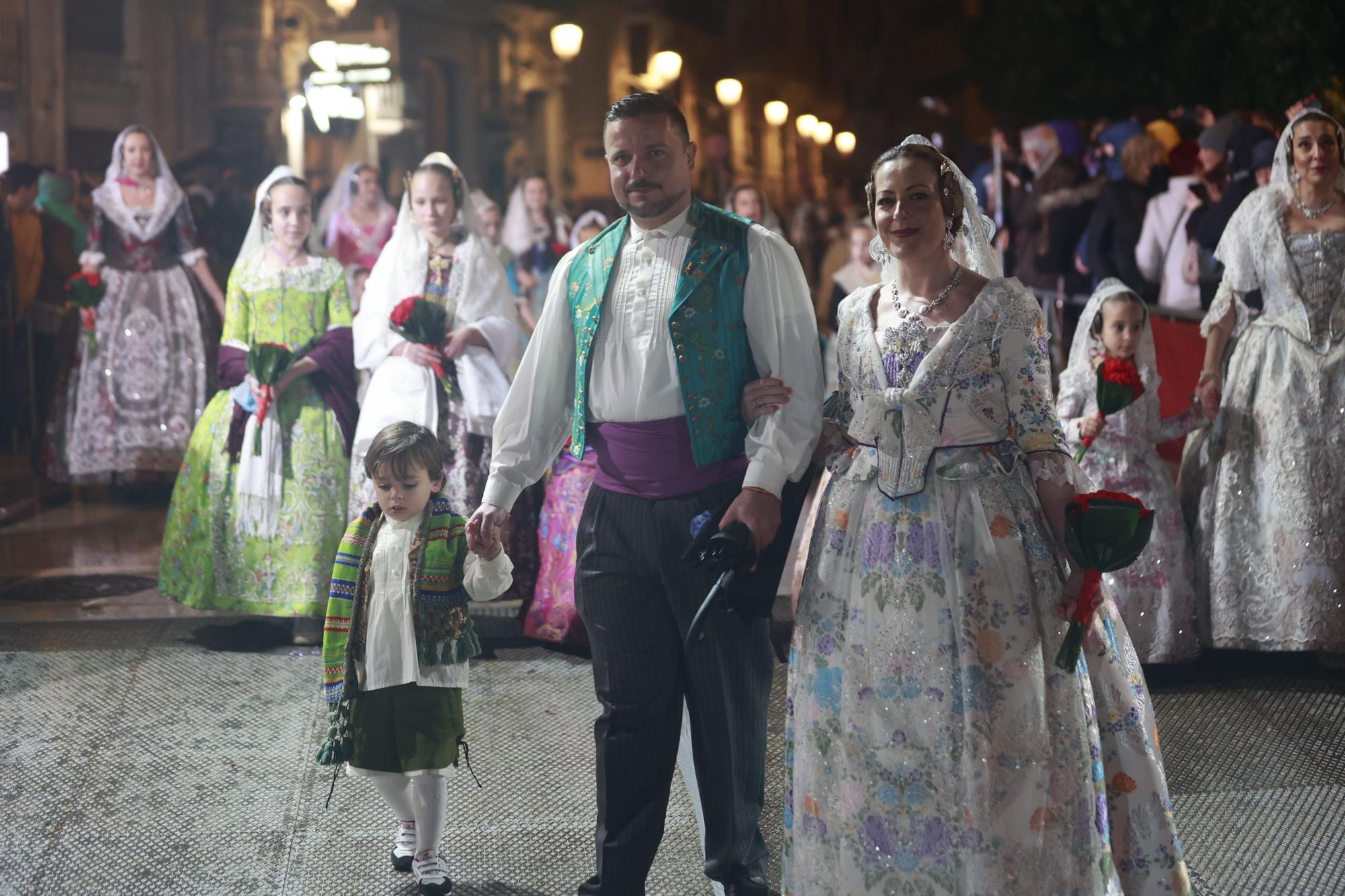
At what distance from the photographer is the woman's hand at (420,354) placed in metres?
5.14

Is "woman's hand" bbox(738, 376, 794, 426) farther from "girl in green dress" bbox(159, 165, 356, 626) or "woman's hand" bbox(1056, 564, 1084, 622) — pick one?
"girl in green dress" bbox(159, 165, 356, 626)

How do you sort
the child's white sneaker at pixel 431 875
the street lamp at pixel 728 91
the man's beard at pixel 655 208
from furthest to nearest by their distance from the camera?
1. the street lamp at pixel 728 91
2. the child's white sneaker at pixel 431 875
3. the man's beard at pixel 655 208

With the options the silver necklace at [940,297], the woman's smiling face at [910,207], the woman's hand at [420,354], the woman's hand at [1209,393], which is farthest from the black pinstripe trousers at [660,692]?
Answer: the woman's hand at [1209,393]

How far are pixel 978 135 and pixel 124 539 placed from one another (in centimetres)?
1109

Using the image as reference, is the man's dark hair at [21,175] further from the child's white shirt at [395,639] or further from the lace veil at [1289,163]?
the lace veil at [1289,163]

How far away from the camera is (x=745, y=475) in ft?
9.38

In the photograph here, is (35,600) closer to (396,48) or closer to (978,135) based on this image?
(396,48)

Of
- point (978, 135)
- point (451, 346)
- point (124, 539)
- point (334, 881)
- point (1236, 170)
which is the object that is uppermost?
point (978, 135)

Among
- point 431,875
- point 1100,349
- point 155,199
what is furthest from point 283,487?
point 1100,349

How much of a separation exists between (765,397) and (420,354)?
255cm

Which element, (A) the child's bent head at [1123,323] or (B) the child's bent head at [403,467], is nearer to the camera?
(B) the child's bent head at [403,467]

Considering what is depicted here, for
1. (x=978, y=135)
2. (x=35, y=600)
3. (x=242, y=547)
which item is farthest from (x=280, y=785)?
(x=978, y=135)

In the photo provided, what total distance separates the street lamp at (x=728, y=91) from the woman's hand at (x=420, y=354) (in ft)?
18.9

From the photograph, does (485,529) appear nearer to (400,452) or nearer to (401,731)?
(400,452)
